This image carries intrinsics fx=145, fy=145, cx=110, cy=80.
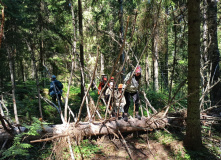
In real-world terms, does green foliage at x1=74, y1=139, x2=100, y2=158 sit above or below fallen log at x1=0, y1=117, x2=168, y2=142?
below

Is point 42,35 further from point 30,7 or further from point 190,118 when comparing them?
point 190,118

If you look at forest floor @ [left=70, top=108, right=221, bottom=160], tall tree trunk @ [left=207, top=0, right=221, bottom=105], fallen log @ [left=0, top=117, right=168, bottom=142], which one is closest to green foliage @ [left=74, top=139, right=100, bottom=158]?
forest floor @ [left=70, top=108, right=221, bottom=160]

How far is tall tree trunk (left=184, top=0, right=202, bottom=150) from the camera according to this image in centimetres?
360

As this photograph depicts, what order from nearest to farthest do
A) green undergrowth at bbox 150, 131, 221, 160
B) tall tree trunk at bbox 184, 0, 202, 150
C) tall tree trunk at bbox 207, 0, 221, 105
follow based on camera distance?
tall tree trunk at bbox 184, 0, 202, 150
green undergrowth at bbox 150, 131, 221, 160
tall tree trunk at bbox 207, 0, 221, 105

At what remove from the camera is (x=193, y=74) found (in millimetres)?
3715

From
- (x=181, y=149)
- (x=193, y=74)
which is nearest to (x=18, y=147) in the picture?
(x=181, y=149)

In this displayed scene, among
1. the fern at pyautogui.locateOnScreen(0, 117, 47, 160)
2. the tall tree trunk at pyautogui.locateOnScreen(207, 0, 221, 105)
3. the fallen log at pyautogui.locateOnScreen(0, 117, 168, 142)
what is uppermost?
the tall tree trunk at pyautogui.locateOnScreen(207, 0, 221, 105)

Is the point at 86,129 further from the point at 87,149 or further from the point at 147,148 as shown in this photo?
the point at 147,148

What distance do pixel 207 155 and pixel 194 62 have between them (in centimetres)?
243

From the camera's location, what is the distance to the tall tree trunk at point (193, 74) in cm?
360

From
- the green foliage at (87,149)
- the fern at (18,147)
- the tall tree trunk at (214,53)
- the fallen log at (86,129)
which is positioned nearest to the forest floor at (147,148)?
the green foliage at (87,149)

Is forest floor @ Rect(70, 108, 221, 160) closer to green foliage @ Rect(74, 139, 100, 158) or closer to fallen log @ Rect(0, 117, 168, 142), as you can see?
green foliage @ Rect(74, 139, 100, 158)

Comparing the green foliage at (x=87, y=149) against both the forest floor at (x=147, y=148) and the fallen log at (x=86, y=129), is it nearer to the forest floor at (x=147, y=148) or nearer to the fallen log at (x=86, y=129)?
the forest floor at (x=147, y=148)

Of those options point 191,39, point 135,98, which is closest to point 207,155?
point 135,98
